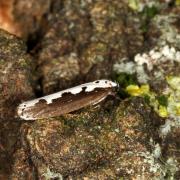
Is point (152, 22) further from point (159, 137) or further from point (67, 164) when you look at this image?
point (67, 164)

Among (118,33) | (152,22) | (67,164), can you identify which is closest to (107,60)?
(118,33)

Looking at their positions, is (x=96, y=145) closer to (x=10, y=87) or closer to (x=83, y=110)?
(x=83, y=110)

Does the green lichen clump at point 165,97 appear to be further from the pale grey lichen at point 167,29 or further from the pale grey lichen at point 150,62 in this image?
the pale grey lichen at point 167,29

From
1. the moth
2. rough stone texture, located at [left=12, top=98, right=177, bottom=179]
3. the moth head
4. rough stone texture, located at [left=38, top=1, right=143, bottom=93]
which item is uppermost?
rough stone texture, located at [left=38, top=1, right=143, bottom=93]

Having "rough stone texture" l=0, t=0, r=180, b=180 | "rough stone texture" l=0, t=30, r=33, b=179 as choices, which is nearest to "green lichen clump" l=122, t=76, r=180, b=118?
"rough stone texture" l=0, t=0, r=180, b=180

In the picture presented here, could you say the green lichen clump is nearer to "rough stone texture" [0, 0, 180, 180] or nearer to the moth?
"rough stone texture" [0, 0, 180, 180]

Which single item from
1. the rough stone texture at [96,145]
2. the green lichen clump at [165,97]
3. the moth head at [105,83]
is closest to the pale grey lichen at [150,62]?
the green lichen clump at [165,97]

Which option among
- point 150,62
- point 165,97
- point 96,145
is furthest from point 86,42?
point 96,145
